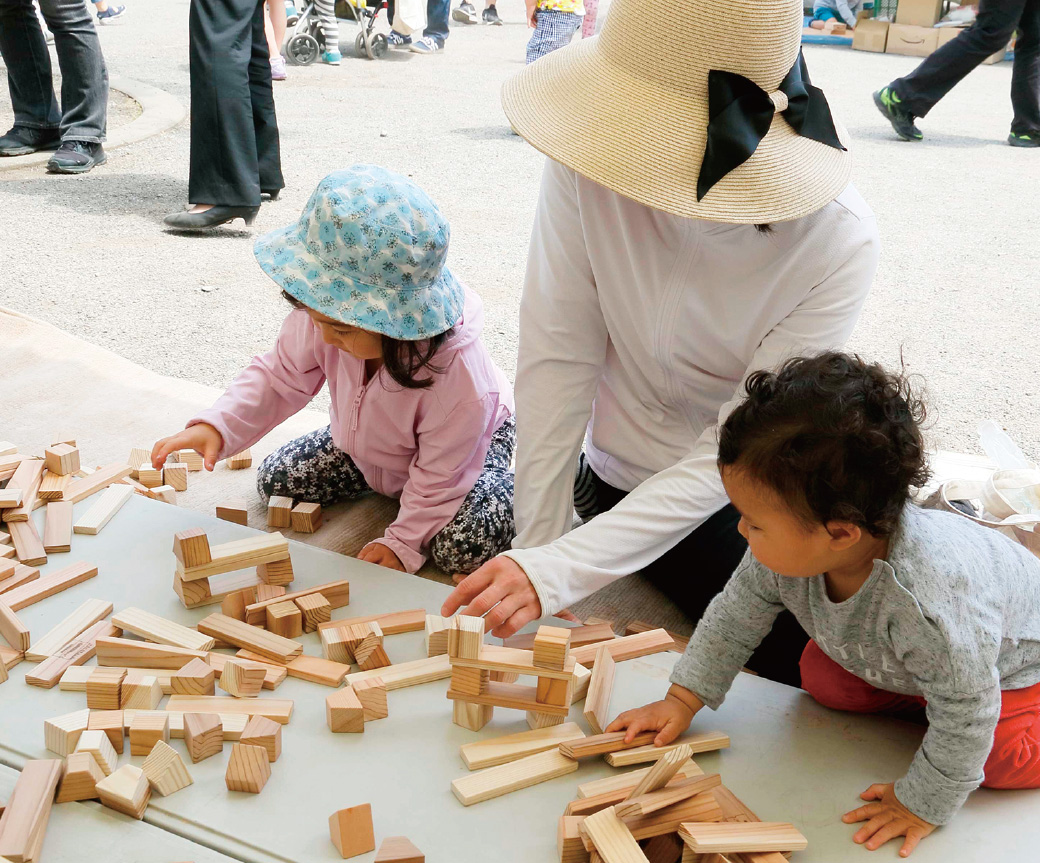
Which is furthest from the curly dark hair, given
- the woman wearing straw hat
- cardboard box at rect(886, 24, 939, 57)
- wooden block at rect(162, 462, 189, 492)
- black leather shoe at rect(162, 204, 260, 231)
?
cardboard box at rect(886, 24, 939, 57)

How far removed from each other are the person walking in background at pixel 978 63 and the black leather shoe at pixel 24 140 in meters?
4.63

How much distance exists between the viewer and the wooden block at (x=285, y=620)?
147 centimetres

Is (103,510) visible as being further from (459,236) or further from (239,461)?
(459,236)

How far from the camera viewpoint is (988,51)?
5.52m

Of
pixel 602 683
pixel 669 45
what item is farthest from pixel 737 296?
pixel 602 683

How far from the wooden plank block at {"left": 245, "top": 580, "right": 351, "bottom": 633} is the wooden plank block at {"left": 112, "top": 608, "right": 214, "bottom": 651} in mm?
76

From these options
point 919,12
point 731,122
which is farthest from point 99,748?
point 919,12

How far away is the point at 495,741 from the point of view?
127 cm

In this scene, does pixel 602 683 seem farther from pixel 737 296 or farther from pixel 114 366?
pixel 114 366

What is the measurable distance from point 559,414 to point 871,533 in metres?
0.66

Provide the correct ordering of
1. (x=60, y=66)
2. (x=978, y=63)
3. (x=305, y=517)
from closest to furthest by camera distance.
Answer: (x=305, y=517) → (x=60, y=66) → (x=978, y=63)

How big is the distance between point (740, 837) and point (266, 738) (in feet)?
1.87

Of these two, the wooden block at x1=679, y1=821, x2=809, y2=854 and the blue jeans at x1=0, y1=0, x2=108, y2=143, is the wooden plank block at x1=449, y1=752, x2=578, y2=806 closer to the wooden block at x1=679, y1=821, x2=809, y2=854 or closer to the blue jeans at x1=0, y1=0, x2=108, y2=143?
the wooden block at x1=679, y1=821, x2=809, y2=854

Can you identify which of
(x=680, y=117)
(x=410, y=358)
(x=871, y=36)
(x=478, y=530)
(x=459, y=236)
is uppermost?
(x=680, y=117)
